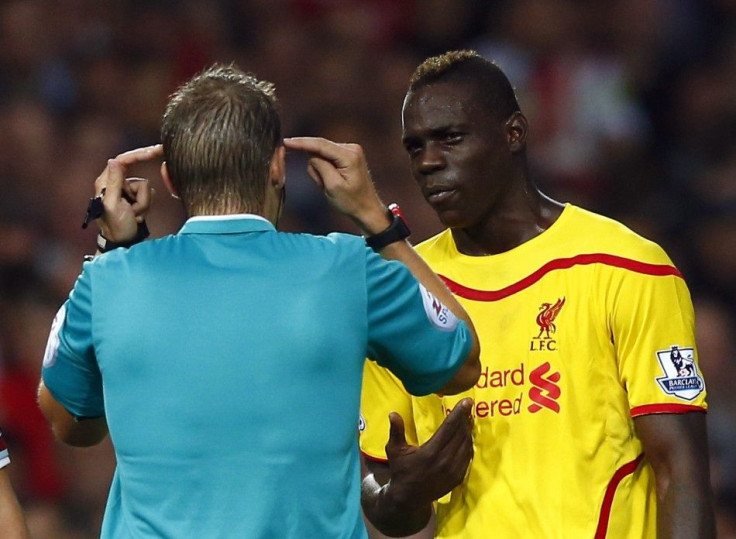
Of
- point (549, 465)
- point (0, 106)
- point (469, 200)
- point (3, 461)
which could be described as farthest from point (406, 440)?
point (0, 106)

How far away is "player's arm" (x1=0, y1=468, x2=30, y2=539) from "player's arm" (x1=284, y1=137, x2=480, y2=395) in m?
1.11

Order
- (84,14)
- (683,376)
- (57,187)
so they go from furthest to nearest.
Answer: (84,14), (57,187), (683,376)

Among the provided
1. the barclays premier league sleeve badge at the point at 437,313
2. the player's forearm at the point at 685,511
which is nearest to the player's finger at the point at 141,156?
the barclays premier league sleeve badge at the point at 437,313

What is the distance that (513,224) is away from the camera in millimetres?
3764

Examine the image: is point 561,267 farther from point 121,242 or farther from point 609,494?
point 121,242

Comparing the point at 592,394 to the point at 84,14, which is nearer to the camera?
the point at 592,394

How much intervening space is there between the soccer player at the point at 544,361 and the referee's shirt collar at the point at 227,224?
2.87ft

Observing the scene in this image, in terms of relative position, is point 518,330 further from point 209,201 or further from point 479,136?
point 209,201

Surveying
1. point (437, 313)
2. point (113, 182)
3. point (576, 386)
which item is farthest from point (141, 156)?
point (576, 386)

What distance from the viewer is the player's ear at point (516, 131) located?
12.6ft

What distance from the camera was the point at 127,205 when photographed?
3.11m

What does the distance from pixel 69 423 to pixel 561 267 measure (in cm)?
128

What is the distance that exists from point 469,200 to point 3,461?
4.30 feet

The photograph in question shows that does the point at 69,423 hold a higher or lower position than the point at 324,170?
lower
